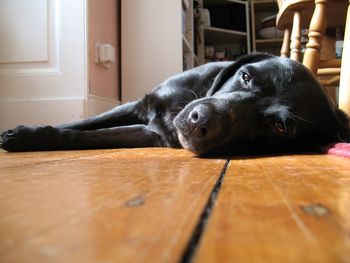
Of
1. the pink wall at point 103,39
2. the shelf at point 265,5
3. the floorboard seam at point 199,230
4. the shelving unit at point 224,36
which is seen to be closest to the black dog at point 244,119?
the floorboard seam at point 199,230

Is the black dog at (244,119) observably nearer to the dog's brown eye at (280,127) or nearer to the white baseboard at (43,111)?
the dog's brown eye at (280,127)

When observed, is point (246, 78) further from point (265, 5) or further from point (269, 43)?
point (265, 5)

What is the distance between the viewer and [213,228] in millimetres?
330

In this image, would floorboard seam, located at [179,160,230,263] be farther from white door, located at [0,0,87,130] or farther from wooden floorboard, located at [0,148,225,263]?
white door, located at [0,0,87,130]

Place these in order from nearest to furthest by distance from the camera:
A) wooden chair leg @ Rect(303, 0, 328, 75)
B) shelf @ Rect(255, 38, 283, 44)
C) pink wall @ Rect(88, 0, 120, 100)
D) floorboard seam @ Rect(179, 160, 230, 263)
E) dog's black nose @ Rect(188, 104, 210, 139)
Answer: floorboard seam @ Rect(179, 160, 230, 263) → dog's black nose @ Rect(188, 104, 210, 139) → wooden chair leg @ Rect(303, 0, 328, 75) → pink wall @ Rect(88, 0, 120, 100) → shelf @ Rect(255, 38, 283, 44)

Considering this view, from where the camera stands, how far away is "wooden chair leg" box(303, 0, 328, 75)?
1.78m

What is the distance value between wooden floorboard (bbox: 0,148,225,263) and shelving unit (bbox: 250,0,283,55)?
17.3ft

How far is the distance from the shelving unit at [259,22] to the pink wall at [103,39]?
3.09 metres

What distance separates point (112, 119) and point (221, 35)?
4230 millimetres

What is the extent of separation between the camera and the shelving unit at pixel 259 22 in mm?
5612

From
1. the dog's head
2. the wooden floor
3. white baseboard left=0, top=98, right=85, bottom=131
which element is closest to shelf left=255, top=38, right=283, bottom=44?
Answer: white baseboard left=0, top=98, right=85, bottom=131

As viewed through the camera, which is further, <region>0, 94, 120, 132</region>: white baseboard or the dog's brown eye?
<region>0, 94, 120, 132</region>: white baseboard

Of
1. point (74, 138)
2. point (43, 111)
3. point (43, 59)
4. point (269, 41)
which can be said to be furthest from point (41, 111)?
point (269, 41)

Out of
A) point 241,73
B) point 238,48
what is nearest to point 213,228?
point 241,73
